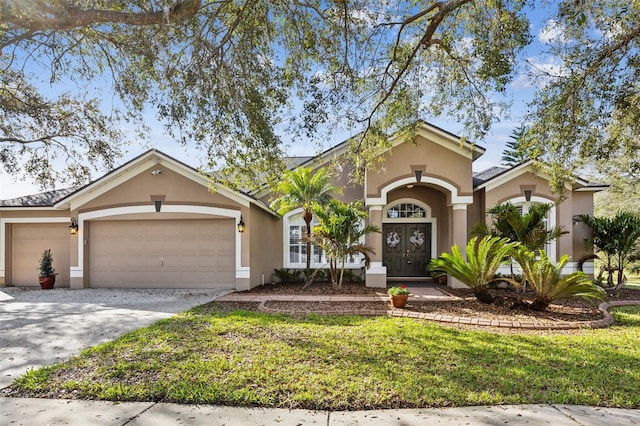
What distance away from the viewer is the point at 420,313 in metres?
9.06

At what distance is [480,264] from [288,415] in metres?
6.99

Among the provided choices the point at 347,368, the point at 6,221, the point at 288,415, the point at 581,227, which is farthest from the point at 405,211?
the point at 6,221

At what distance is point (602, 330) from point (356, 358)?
219 inches

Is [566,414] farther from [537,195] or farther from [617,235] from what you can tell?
[537,195]

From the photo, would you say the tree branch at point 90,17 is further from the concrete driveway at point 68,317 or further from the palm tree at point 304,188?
the palm tree at point 304,188

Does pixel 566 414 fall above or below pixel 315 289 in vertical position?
above

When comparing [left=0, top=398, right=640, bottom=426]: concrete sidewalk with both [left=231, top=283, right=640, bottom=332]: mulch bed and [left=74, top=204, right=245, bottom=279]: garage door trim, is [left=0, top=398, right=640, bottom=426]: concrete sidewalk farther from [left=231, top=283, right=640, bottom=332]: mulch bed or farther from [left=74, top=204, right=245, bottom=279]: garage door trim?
[left=74, top=204, right=245, bottom=279]: garage door trim

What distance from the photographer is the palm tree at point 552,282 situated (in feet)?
28.3

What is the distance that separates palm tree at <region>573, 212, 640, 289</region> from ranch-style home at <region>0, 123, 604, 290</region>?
0.77 meters

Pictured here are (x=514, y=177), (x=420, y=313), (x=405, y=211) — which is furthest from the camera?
(x=405, y=211)

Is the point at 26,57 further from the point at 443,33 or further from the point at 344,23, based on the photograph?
the point at 443,33

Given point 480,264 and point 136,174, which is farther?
point 136,174

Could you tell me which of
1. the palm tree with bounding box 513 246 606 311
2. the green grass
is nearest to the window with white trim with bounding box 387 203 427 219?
the palm tree with bounding box 513 246 606 311

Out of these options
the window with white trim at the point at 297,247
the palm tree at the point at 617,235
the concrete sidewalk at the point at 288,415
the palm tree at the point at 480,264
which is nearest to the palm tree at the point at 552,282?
the palm tree at the point at 480,264
